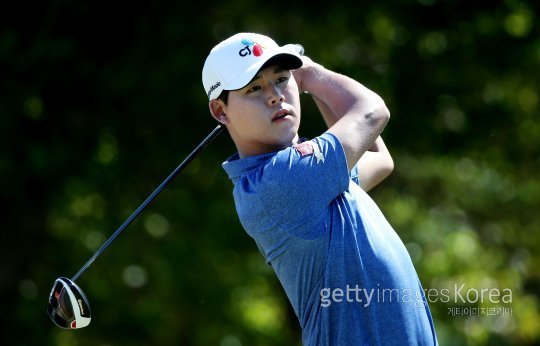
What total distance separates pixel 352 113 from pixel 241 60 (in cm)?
40

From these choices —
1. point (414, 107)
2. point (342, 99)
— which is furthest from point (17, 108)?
point (342, 99)

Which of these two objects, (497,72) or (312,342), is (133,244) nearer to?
(497,72)

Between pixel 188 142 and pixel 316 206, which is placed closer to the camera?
pixel 316 206

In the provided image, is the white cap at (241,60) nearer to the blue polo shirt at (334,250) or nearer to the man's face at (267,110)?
the man's face at (267,110)

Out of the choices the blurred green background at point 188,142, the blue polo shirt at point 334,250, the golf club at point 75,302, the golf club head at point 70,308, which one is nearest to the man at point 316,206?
the blue polo shirt at point 334,250

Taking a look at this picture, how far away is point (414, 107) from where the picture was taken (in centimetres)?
1145

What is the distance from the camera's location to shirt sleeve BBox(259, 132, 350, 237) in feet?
11.2

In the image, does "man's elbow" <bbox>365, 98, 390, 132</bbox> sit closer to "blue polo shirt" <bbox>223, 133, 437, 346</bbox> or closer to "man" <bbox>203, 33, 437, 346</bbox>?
"man" <bbox>203, 33, 437, 346</bbox>

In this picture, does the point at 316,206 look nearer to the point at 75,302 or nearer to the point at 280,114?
the point at 280,114

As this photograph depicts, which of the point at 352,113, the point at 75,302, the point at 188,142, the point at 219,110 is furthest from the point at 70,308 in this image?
the point at 188,142

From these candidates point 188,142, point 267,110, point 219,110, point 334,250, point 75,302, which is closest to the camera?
point 334,250

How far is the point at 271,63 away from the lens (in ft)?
11.9

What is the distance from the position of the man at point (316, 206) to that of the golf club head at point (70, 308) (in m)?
0.86

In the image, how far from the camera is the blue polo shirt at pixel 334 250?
133 inches
